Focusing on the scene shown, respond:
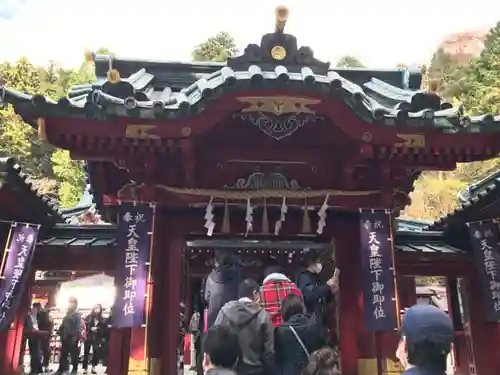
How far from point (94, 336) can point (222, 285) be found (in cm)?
722

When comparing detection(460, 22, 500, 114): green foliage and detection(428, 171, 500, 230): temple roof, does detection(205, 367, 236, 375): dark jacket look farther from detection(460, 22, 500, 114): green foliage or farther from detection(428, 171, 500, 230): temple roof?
detection(460, 22, 500, 114): green foliage

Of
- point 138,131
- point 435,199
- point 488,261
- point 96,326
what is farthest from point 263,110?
point 435,199

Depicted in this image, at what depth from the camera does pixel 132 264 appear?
6672mm

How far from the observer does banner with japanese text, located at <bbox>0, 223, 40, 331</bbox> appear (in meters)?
7.02

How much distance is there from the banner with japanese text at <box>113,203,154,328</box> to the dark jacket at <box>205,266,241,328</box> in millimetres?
893

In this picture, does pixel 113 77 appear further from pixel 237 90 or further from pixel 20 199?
pixel 20 199

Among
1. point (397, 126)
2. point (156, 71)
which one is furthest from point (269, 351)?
point (156, 71)

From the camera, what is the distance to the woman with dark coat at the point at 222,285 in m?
6.70

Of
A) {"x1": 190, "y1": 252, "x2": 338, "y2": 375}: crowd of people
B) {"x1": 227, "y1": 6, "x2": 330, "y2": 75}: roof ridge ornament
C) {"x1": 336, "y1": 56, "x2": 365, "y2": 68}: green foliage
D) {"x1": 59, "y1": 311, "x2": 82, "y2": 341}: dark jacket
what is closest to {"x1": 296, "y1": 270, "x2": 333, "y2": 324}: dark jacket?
{"x1": 190, "y1": 252, "x2": 338, "y2": 375}: crowd of people

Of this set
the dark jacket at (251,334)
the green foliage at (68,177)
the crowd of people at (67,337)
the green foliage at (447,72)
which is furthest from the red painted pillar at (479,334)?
the green foliage at (68,177)

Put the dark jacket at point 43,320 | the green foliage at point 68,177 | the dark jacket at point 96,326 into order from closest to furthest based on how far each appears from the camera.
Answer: the dark jacket at point 43,320 < the dark jacket at point 96,326 < the green foliage at point 68,177

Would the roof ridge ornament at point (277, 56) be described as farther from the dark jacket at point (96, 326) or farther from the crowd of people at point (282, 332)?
the dark jacket at point (96, 326)

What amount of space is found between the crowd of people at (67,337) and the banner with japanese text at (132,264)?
284 centimetres

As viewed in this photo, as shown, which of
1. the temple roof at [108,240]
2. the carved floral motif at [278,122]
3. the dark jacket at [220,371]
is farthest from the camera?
the temple roof at [108,240]
